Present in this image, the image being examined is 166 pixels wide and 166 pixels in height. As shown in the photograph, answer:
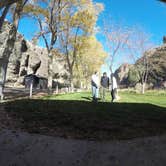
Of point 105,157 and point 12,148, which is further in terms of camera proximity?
point 12,148

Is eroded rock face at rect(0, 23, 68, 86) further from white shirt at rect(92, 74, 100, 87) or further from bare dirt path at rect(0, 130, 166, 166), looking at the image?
bare dirt path at rect(0, 130, 166, 166)

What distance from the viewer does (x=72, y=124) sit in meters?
7.04

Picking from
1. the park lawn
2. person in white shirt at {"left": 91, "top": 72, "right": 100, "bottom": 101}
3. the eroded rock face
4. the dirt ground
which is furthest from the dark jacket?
the eroded rock face

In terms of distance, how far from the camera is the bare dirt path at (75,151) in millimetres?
4250

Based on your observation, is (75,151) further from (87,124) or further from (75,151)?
(87,124)

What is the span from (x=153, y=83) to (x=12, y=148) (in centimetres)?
4776

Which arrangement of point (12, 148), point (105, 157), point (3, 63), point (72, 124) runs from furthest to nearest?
1. point (3, 63)
2. point (72, 124)
3. point (12, 148)
4. point (105, 157)

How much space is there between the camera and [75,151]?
478 cm

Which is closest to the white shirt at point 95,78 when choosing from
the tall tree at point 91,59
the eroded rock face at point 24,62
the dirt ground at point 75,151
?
the dirt ground at point 75,151

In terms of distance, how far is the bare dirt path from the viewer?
13.9ft

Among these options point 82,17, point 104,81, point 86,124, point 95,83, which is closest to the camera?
point 86,124

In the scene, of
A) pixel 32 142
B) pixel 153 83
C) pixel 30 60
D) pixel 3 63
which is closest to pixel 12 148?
pixel 32 142

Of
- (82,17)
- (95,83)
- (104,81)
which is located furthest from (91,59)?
(95,83)

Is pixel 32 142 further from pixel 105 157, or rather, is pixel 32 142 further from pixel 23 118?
pixel 23 118
